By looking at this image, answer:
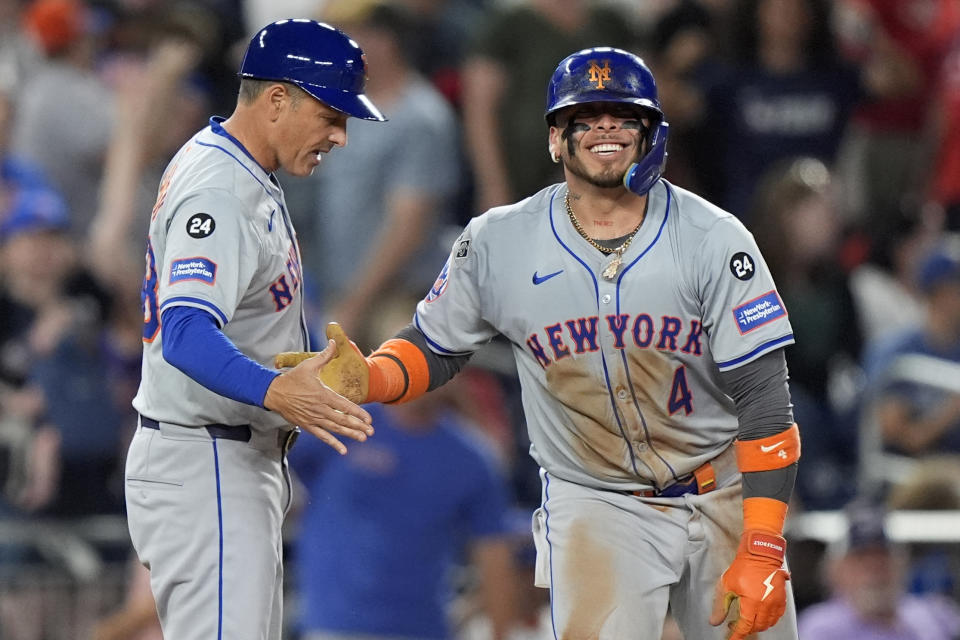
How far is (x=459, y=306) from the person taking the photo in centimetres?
522

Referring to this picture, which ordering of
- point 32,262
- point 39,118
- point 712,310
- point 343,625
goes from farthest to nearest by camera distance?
point 39,118 → point 32,262 → point 343,625 → point 712,310

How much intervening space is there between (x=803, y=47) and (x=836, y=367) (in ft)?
6.19

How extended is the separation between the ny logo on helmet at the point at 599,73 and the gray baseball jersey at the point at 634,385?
0.41 m

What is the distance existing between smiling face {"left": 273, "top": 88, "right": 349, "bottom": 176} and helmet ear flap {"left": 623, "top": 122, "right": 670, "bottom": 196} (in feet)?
2.76

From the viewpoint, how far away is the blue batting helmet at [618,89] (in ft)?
16.1

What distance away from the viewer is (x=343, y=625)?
25.3 ft

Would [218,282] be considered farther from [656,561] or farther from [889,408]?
[889,408]

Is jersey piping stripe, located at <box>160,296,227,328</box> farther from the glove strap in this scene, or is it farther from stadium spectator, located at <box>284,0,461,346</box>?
stadium spectator, located at <box>284,0,461,346</box>

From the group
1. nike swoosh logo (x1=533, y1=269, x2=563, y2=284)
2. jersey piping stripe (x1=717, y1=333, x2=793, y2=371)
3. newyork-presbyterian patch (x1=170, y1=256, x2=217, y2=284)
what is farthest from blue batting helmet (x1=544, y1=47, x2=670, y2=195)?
newyork-presbyterian patch (x1=170, y1=256, x2=217, y2=284)

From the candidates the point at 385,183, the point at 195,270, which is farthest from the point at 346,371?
the point at 385,183

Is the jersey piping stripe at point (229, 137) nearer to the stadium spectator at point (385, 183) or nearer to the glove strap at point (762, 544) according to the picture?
the glove strap at point (762, 544)

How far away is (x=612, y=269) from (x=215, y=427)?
4.03 feet

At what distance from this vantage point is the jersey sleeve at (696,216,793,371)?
15.8ft

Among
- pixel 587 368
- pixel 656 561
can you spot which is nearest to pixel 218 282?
pixel 587 368
